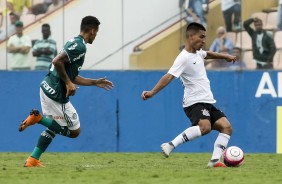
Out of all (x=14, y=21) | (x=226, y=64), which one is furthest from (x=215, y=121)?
(x=14, y=21)

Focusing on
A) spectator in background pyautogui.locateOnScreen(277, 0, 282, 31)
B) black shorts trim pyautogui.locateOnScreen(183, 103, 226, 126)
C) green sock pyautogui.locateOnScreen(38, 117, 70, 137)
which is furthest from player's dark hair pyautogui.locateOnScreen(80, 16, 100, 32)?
spectator in background pyautogui.locateOnScreen(277, 0, 282, 31)

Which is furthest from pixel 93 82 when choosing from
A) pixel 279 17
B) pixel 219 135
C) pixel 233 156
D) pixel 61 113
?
pixel 279 17

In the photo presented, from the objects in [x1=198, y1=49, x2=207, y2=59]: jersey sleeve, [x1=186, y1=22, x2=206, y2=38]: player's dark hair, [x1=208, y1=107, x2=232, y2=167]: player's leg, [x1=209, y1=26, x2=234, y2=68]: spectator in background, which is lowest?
[x1=208, y1=107, x2=232, y2=167]: player's leg

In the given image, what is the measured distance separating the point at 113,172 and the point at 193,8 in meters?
8.13

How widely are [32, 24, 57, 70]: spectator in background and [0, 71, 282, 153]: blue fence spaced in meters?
0.30

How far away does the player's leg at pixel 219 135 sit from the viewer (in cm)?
1147

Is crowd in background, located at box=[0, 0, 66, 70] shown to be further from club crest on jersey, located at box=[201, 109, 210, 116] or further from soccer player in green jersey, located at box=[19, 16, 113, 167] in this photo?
club crest on jersey, located at box=[201, 109, 210, 116]

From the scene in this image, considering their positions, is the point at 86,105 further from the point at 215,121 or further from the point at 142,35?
the point at 215,121

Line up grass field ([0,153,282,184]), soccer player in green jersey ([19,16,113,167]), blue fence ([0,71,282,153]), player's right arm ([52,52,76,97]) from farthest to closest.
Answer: blue fence ([0,71,282,153]) → soccer player in green jersey ([19,16,113,167]) → player's right arm ([52,52,76,97]) → grass field ([0,153,282,184])

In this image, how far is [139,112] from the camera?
18094 millimetres

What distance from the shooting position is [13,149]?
59.6 feet

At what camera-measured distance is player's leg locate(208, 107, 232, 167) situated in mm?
11469

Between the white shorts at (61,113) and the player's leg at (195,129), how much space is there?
1.33 metres

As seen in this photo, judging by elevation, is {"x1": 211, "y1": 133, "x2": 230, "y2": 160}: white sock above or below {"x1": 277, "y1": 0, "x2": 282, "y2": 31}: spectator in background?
below
